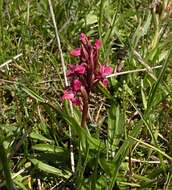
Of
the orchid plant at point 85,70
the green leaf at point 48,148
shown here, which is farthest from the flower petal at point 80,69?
the green leaf at point 48,148

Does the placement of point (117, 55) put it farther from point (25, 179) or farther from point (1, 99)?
point (25, 179)

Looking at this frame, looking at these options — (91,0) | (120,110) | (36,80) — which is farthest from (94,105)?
(91,0)

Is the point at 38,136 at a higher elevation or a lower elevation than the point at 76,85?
lower

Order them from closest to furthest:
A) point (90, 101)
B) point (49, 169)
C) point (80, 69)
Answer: point (80, 69)
point (49, 169)
point (90, 101)

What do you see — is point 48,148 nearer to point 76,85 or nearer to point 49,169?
point 49,169

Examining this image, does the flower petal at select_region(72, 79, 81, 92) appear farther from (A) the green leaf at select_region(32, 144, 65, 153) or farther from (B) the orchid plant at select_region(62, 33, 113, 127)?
(A) the green leaf at select_region(32, 144, 65, 153)

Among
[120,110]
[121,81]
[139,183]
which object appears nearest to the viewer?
[139,183]

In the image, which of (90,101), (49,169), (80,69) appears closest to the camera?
(80,69)

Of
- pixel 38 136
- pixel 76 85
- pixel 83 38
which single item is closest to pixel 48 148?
pixel 38 136
